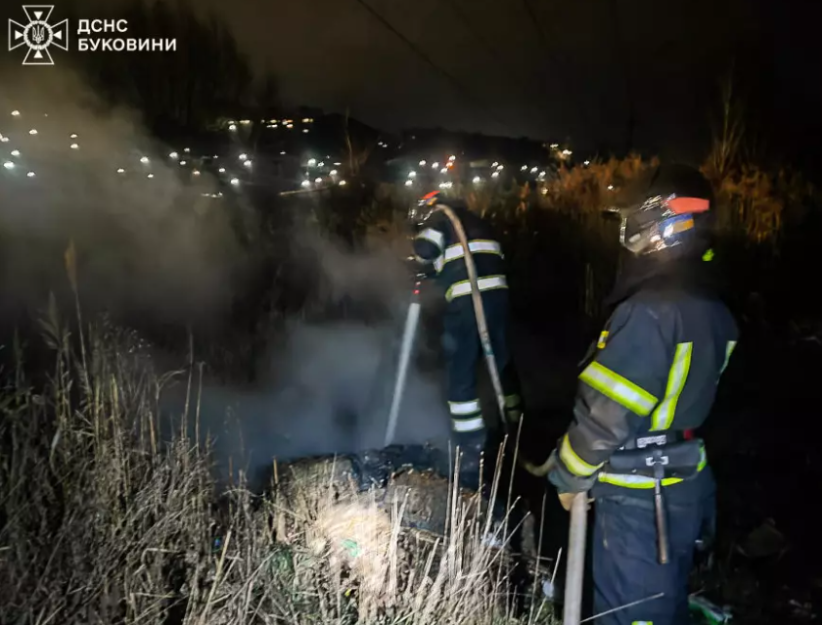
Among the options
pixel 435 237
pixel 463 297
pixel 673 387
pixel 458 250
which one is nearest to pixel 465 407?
pixel 463 297

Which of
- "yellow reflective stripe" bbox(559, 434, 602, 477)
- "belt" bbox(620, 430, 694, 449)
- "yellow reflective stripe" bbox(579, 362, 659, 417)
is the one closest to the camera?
"yellow reflective stripe" bbox(579, 362, 659, 417)

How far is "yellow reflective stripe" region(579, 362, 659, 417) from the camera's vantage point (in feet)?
7.34

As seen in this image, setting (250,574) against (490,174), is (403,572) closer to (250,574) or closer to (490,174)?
(250,574)

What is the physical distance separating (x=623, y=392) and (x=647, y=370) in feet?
0.37

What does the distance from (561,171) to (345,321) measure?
601 cm

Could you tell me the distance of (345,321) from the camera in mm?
8875

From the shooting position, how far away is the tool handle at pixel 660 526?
2.44 meters

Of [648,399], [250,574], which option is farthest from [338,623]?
[648,399]

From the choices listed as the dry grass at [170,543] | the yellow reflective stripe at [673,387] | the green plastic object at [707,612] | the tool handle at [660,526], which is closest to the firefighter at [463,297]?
the dry grass at [170,543]

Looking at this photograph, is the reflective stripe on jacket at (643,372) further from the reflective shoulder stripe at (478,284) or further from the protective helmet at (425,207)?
the protective helmet at (425,207)

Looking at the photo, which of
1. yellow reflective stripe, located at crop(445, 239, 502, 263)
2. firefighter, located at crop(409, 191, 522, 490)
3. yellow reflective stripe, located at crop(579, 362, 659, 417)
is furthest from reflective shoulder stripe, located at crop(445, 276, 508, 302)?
yellow reflective stripe, located at crop(579, 362, 659, 417)

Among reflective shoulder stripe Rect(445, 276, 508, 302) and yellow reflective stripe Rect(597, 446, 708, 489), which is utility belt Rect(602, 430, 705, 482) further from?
reflective shoulder stripe Rect(445, 276, 508, 302)

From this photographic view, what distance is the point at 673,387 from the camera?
7.65ft

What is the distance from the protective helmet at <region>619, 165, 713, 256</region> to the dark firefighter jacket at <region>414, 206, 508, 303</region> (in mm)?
2221
